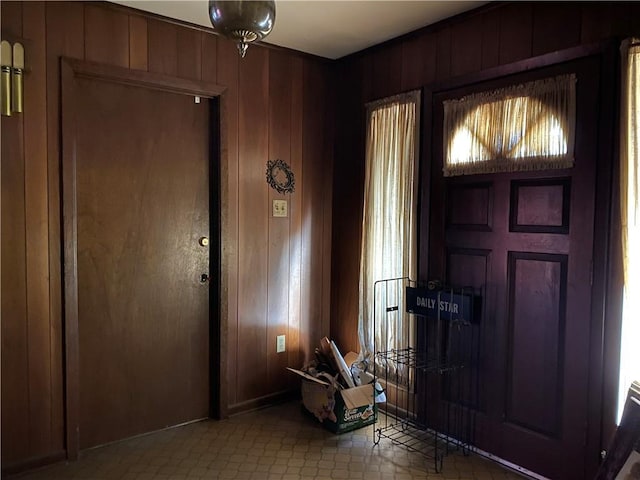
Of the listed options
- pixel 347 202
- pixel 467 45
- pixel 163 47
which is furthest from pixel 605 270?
pixel 163 47

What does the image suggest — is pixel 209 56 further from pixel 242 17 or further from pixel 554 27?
pixel 554 27

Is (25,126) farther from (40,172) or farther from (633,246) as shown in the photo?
(633,246)

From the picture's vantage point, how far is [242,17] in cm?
151

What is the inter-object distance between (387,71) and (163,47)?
137cm

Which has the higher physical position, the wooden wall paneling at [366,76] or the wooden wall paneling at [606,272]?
the wooden wall paneling at [366,76]

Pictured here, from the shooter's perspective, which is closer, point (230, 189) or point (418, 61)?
point (418, 61)

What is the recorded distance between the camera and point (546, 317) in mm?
2400

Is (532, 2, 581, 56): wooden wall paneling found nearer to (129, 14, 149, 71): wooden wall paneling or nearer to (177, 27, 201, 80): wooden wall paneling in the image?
(177, 27, 201, 80): wooden wall paneling

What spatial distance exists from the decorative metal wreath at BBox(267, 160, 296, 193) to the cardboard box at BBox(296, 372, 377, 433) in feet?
4.03

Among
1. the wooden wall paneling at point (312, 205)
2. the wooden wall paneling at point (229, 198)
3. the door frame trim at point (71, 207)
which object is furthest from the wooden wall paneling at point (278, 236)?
the door frame trim at point (71, 207)

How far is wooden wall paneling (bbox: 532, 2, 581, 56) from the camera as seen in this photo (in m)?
2.28

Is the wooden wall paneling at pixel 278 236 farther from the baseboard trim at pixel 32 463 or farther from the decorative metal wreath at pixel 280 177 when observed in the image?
the baseboard trim at pixel 32 463

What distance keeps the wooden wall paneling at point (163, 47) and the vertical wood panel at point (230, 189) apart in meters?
0.28

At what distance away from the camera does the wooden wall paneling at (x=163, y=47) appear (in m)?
2.76
